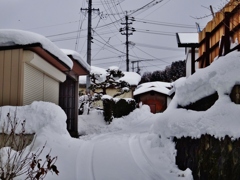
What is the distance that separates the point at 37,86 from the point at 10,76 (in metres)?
1.56

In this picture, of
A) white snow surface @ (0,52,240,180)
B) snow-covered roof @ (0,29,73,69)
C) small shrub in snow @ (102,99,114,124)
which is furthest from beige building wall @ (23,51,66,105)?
small shrub in snow @ (102,99,114,124)

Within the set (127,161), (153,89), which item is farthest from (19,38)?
(153,89)

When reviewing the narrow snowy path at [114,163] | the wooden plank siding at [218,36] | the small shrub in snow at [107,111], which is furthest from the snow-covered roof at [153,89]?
the narrow snowy path at [114,163]

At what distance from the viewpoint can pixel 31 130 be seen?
27.1 ft

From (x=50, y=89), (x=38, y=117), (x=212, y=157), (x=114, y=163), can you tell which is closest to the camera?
(x=212, y=157)

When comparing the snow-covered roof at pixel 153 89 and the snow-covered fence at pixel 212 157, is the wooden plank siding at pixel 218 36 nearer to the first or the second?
the snow-covered fence at pixel 212 157

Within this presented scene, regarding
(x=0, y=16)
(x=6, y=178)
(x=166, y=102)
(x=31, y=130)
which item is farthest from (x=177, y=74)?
(x=6, y=178)

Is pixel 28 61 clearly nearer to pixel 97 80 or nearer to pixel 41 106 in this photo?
pixel 41 106

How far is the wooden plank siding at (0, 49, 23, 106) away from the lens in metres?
8.66

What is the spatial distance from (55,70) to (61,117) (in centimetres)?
314

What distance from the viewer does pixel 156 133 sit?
874 centimetres

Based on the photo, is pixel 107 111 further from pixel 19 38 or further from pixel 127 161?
pixel 127 161

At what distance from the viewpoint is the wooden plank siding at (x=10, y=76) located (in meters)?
8.66

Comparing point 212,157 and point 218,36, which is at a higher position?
point 218,36
